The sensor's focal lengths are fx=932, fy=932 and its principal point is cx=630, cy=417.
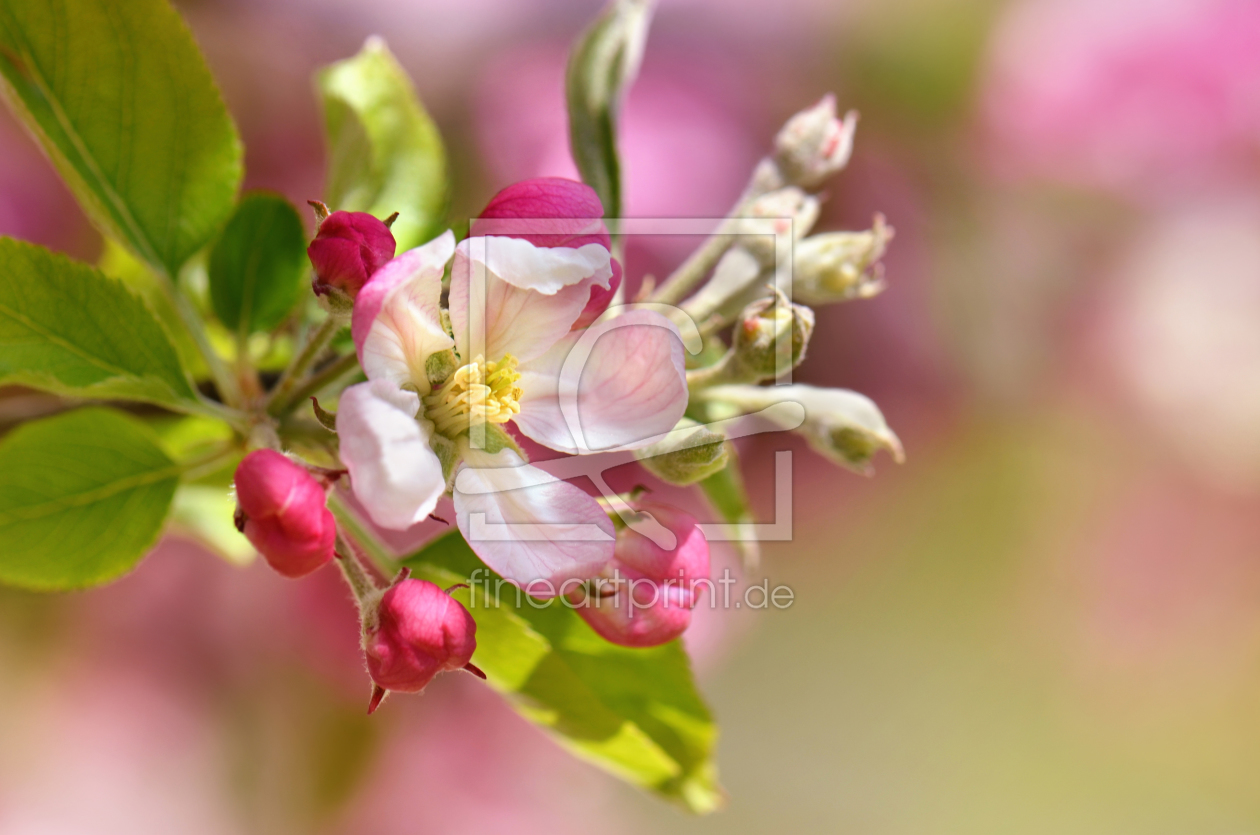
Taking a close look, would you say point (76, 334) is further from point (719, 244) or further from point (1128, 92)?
point (1128, 92)

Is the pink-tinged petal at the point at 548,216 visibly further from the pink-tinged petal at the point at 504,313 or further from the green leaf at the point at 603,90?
the green leaf at the point at 603,90

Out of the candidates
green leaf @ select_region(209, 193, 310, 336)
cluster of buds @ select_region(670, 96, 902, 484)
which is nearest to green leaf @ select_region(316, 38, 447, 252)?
green leaf @ select_region(209, 193, 310, 336)

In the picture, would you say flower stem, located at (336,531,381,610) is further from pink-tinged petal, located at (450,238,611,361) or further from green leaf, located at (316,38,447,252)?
green leaf, located at (316,38,447,252)

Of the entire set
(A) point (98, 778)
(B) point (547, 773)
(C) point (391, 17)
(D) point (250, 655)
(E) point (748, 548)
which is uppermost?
(C) point (391, 17)

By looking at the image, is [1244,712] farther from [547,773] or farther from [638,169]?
[638,169]

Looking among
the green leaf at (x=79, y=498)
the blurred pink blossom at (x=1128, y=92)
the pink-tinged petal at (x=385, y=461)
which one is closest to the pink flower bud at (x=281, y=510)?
the pink-tinged petal at (x=385, y=461)

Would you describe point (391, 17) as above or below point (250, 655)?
Answer: above

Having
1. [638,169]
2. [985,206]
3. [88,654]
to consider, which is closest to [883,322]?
[985,206]
